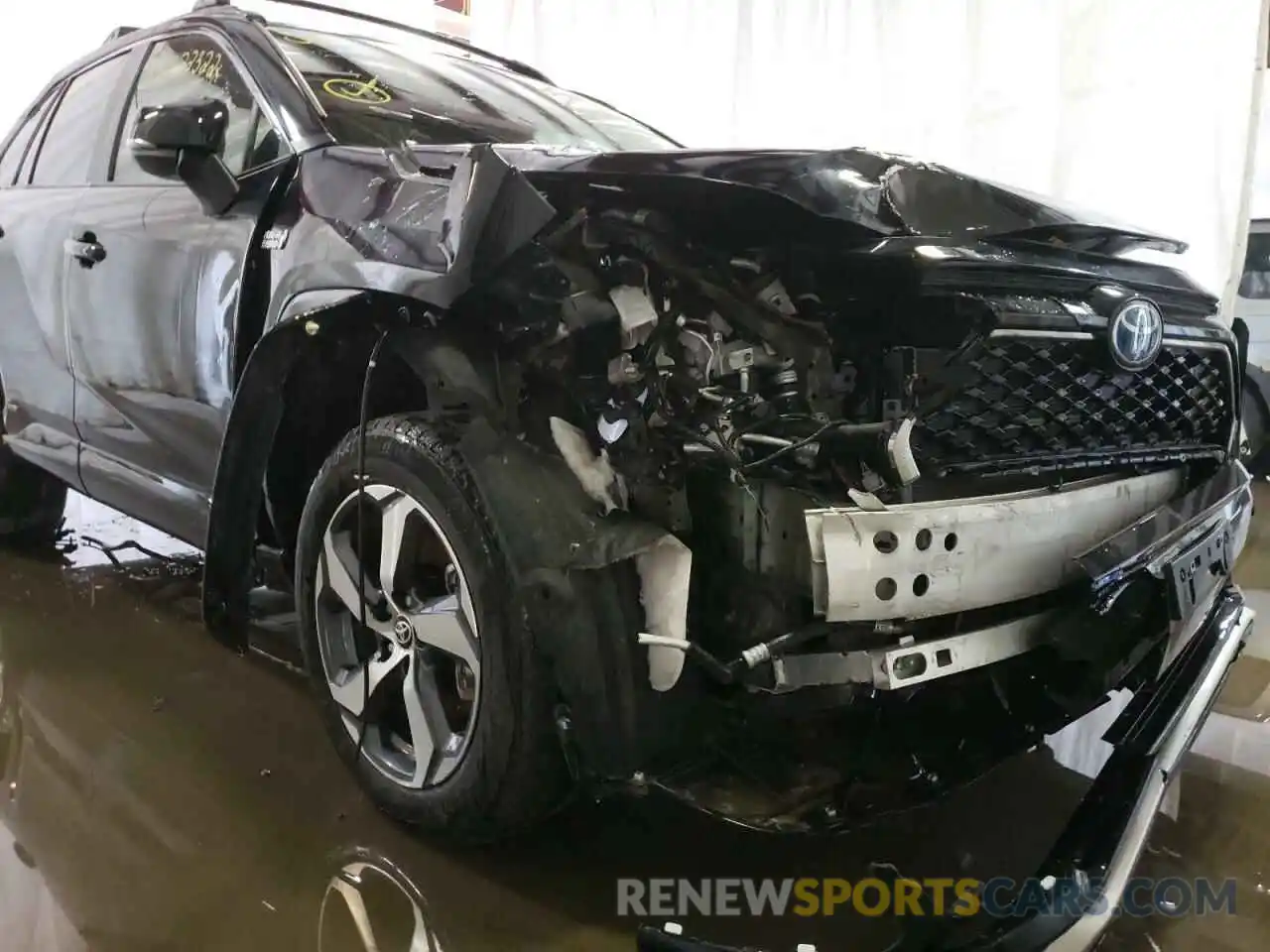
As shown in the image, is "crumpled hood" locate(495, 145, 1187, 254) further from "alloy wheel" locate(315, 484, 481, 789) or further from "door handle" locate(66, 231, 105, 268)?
"door handle" locate(66, 231, 105, 268)

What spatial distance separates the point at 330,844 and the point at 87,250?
1.70m

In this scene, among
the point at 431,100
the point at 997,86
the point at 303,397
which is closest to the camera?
the point at 303,397

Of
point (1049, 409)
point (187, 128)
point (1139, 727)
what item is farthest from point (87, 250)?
point (1139, 727)

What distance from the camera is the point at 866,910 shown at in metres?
1.67

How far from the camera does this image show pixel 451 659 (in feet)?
5.78

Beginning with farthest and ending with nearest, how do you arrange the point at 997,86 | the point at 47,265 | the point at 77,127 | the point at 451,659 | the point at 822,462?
the point at 997,86
the point at 77,127
the point at 47,265
the point at 451,659
the point at 822,462

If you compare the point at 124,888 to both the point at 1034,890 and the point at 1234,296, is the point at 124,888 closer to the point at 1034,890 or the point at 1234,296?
the point at 1034,890

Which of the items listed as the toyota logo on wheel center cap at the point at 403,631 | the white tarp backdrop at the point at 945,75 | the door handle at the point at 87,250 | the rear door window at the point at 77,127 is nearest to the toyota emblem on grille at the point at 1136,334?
the toyota logo on wheel center cap at the point at 403,631

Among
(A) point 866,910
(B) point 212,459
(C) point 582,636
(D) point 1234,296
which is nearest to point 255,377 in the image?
(B) point 212,459

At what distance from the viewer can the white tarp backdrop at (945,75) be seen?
3.78 m

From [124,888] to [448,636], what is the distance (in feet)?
2.39

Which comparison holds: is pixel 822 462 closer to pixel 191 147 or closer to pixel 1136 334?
pixel 1136 334

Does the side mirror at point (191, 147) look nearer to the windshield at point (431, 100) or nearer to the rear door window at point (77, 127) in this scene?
the windshield at point (431, 100)

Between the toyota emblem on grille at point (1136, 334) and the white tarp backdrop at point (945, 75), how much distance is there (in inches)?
86.6
